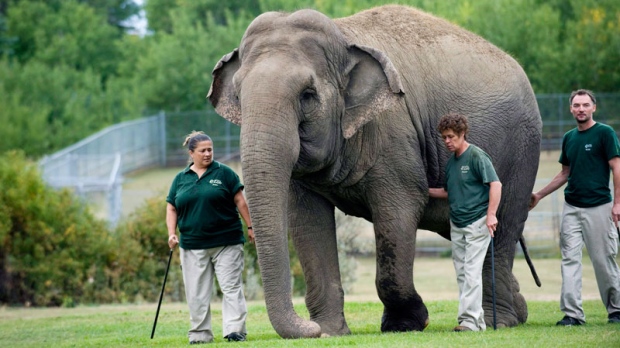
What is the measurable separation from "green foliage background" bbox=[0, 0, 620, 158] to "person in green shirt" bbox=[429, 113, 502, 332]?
21606 mm

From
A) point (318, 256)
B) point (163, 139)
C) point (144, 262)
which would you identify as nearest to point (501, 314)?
point (318, 256)

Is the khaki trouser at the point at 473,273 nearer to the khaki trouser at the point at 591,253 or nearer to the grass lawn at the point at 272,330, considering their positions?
the grass lawn at the point at 272,330

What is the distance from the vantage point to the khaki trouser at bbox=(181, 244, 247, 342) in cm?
1182

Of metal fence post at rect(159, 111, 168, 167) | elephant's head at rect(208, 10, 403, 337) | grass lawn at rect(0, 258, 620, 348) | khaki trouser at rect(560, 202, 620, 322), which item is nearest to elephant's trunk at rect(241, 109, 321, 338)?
elephant's head at rect(208, 10, 403, 337)

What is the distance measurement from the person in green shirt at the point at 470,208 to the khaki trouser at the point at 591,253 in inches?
59.2

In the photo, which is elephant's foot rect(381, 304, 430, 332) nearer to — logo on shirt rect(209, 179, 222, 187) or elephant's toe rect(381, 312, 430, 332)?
elephant's toe rect(381, 312, 430, 332)

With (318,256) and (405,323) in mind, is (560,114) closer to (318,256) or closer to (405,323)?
(405,323)

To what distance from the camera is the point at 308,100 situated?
11039mm

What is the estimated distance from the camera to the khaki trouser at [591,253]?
494 inches

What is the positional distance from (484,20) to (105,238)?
31495 mm

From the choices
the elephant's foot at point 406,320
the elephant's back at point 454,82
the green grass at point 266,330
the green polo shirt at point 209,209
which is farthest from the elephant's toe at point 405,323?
the green polo shirt at point 209,209

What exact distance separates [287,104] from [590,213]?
13.0 ft

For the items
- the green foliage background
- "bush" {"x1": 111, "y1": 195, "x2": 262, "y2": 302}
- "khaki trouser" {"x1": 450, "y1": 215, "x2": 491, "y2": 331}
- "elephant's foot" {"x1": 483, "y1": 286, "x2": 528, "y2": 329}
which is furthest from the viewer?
the green foliage background

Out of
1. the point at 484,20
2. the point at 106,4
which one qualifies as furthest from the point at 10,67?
the point at 484,20
